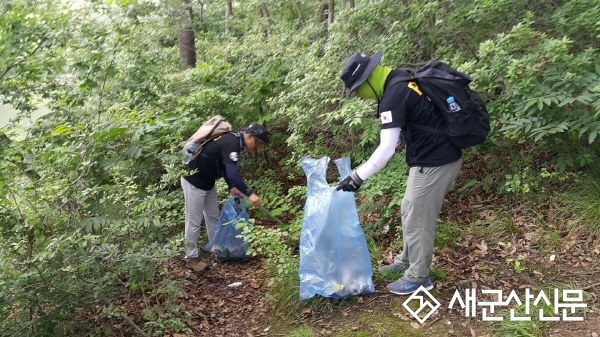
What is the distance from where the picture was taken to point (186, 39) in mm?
8633

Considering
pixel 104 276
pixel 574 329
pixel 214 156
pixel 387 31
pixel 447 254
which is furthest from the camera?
pixel 387 31

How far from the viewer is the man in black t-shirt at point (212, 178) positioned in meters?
4.43

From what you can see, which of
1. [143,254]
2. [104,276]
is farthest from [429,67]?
[104,276]

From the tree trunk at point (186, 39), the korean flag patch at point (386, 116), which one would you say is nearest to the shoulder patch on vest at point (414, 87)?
the korean flag patch at point (386, 116)

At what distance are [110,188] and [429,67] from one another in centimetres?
272

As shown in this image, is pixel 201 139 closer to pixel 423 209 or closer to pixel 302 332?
pixel 302 332

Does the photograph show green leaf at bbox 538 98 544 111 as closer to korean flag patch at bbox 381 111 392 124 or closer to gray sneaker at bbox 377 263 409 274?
korean flag patch at bbox 381 111 392 124

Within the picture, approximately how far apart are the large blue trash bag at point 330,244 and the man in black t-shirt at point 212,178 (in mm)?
1147

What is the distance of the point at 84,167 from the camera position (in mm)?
3584

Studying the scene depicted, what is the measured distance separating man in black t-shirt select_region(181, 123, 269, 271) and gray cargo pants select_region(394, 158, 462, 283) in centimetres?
171

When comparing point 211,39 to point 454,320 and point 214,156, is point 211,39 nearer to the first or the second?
point 214,156

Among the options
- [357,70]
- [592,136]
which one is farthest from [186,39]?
[592,136]

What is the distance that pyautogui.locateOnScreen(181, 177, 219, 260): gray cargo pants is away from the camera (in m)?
4.78

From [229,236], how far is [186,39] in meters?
5.18
